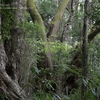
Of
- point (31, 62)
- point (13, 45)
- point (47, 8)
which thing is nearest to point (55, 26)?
point (31, 62)

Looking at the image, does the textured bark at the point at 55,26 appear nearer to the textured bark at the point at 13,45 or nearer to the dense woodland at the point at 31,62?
the dense woodland at the point at 31,62

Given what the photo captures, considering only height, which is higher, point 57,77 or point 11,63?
point 11,63

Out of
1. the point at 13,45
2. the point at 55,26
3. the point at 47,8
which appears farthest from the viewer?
the point at 47,8

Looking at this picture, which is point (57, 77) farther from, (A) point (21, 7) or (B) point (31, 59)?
(A) point (21, 7)

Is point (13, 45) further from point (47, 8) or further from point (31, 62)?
point (47, 8)

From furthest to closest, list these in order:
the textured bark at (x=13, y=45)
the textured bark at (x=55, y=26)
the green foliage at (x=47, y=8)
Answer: the green foliage at (x=47, y=8), the textured bark at (x=55, y=26), the textured bark at (x=13, y=45)

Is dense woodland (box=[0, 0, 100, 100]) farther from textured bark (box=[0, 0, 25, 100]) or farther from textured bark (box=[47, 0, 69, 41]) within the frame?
textured bark (box=[47, 0, 69, 41])

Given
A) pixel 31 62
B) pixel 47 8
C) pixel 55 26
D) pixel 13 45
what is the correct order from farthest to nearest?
pixel 47 8, pixel 55 26, pixel 31 62, pixel 13 45

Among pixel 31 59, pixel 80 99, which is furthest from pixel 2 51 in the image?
pixel 80 99

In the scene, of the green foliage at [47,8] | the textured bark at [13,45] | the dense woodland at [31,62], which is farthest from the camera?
the green foliage at [47,8]

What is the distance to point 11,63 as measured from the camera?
3.05 m

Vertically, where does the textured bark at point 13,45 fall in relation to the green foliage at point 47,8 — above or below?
below

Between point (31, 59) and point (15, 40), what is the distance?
0.97m

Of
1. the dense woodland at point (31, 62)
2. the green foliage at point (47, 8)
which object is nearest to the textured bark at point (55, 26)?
the dense woodland at point (31, 62)
